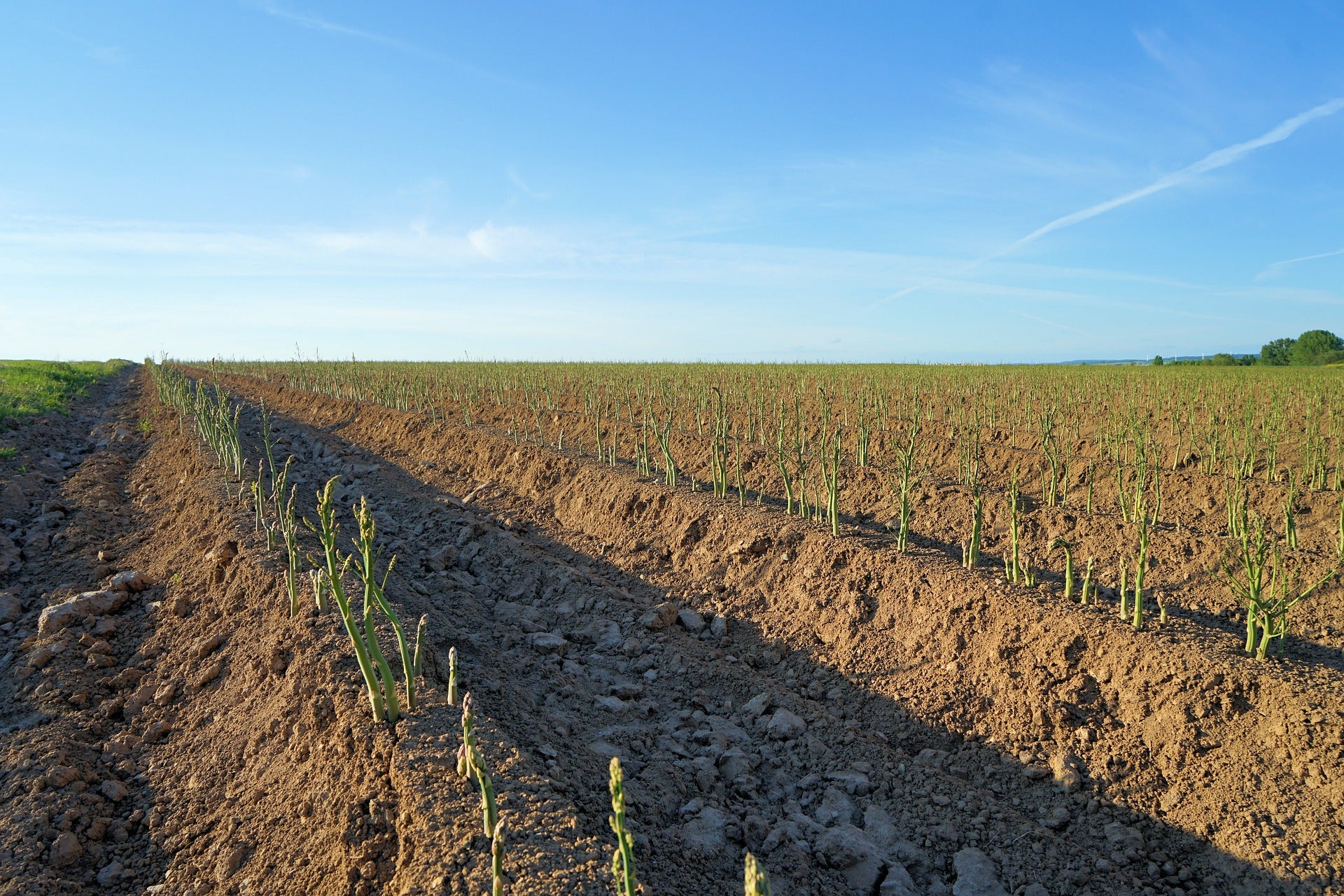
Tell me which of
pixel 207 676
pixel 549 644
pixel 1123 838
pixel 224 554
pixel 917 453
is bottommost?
pixel 1123 838

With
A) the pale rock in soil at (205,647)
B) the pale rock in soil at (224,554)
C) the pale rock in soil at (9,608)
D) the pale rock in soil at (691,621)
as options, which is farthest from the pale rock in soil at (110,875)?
the pale rock in soil at (691,621)

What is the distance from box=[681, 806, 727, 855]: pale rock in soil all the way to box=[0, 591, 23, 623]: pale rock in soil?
5411 mm

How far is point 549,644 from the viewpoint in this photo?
500 centimetres

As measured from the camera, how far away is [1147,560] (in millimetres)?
6180

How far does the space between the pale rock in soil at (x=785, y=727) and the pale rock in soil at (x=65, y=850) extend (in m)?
3.27

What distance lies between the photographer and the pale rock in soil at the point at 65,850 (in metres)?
2.96

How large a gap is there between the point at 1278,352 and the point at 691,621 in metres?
69.0

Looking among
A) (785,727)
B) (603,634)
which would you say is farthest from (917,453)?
(785,727)

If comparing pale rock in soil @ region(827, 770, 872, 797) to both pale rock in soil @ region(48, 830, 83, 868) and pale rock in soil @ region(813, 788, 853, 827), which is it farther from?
pale rock in soil @ region(48, 830, 83, 868)

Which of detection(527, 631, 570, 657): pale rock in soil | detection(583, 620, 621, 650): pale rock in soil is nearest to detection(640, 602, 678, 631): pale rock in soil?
detection(583, 620, 621, 650): pale rock in soil

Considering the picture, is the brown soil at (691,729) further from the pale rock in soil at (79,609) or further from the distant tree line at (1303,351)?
the distant tree line at (1303,351)

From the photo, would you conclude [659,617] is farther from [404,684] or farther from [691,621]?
[404,684]

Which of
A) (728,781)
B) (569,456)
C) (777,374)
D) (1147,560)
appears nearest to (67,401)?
(569,456)

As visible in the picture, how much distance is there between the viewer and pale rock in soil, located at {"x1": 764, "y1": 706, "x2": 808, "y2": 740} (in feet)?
13.5
